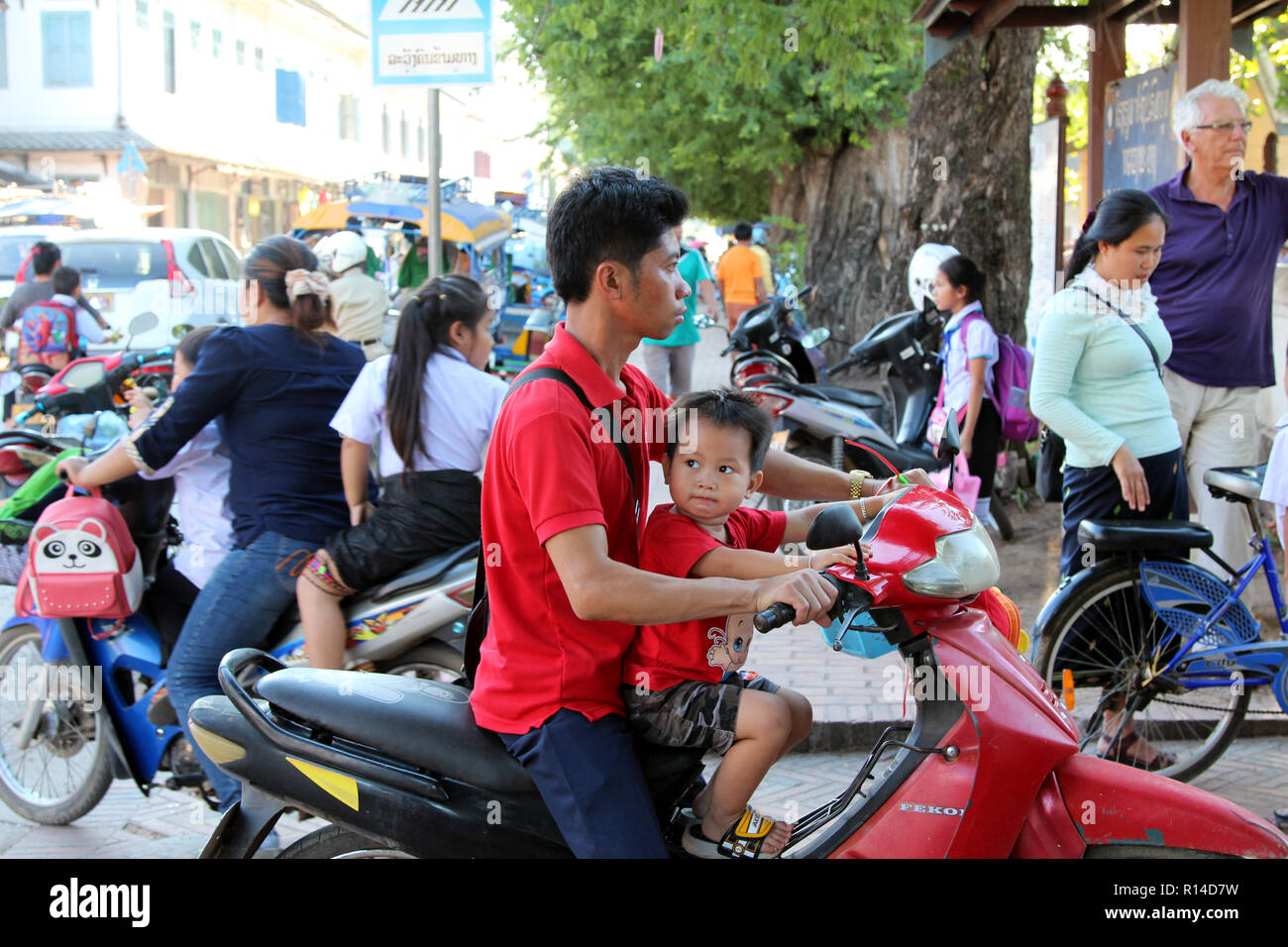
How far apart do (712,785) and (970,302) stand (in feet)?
16.0

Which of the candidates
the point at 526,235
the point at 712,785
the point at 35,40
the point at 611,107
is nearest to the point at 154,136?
the point at 35,40

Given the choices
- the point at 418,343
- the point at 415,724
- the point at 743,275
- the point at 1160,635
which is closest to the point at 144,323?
the point at 418,343

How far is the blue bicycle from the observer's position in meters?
4.10

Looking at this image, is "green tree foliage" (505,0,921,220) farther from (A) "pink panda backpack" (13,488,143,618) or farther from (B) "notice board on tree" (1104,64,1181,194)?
(A) "pink panda backpack" (13,488,143,618)

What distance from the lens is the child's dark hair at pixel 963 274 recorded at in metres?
6.78

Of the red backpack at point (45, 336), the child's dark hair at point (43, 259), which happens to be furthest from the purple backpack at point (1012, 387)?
the child's dark hair at point (43, 259)

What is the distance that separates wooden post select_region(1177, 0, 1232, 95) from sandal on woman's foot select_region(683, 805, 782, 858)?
4.64 m

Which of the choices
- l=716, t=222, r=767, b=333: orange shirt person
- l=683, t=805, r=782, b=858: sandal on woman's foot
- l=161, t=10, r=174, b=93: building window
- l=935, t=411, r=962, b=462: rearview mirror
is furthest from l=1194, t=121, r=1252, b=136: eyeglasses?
l=161, t=10, r=174, b=93: building window

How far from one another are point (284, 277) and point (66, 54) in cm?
3133

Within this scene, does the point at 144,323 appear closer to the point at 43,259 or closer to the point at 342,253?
the point at 342,253

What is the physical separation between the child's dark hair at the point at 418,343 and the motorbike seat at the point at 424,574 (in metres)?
0.30

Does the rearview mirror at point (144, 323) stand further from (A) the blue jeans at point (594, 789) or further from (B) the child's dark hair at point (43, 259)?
(B) the child's dark hair at point (43, 259)
